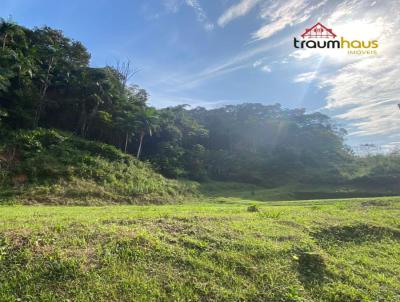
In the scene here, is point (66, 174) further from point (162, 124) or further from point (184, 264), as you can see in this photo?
point (162, 124)

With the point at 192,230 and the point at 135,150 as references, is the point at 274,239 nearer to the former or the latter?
the point at 192,230

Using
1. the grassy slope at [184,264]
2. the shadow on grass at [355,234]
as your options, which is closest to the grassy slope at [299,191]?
the shadow on grass at [355,234]

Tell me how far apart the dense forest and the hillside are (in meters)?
2.82

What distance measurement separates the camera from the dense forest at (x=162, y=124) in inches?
933

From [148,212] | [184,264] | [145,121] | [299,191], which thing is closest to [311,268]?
[184,264]

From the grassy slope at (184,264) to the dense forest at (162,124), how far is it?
18517 millimetres

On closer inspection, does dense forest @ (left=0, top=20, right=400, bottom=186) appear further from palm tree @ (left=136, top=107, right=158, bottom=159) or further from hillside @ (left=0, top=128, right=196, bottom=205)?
hillside @ (left=0, top=128, right=196, bottom=205)

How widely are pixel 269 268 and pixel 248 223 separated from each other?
96.4 inches

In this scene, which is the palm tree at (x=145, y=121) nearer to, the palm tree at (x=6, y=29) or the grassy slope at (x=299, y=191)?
the grassy slope at (x=299, y=191)

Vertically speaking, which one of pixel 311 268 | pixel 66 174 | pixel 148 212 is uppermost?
pixel 66 174

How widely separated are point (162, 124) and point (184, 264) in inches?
1342

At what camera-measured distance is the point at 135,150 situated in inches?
1464

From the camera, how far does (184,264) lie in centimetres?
466

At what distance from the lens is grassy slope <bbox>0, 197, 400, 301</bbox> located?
3867 millimetres
